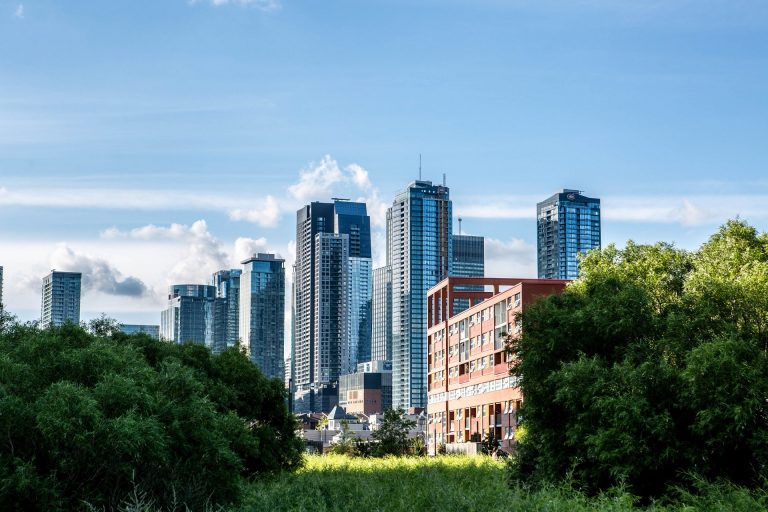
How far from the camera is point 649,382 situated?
4234 centimetres

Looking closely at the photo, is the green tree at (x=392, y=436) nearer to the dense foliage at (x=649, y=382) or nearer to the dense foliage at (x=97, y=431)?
the dense foliage at (x=649, y=382)

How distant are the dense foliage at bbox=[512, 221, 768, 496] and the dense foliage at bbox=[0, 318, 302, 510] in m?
13.3

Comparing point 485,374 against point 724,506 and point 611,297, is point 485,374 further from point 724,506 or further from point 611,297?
point 724,506

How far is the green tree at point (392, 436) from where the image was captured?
331ft

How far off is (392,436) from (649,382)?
61.8 m

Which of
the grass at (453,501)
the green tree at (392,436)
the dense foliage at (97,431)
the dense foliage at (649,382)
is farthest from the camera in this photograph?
the green tree at (392,436)

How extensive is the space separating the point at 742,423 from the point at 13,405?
84.9 ft

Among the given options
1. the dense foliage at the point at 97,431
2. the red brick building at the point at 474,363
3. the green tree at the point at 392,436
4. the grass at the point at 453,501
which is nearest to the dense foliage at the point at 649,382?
the grass at the point at 453,501

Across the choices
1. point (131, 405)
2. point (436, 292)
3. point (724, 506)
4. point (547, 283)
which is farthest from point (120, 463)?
point (436, 292)

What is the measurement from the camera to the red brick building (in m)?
103

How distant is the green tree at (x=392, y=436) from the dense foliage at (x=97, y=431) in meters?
59.7

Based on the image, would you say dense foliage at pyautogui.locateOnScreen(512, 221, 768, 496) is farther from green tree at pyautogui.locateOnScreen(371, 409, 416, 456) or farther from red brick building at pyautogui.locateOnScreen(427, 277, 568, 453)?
green tree at pyautogui.locateOnScreen(371, 409, 416, 456)

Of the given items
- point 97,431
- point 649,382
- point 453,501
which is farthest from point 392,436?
point 453,501

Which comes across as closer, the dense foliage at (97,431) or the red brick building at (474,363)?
the dense foliage at (97,431)
